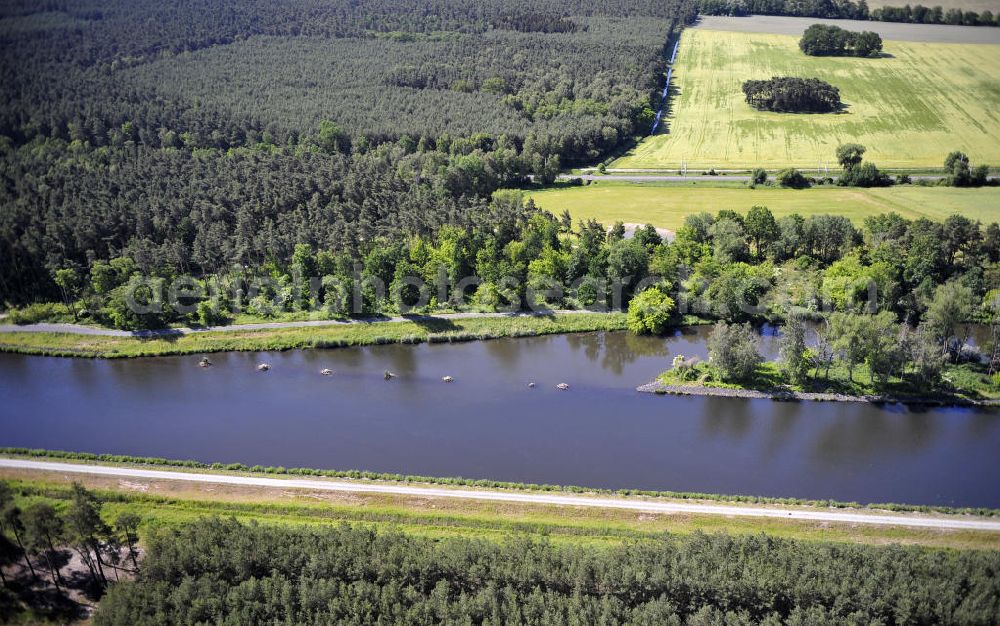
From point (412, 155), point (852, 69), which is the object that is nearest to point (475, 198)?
point (412, 155)

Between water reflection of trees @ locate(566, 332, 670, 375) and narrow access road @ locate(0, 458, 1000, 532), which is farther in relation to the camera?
water reflection of trees @ locate(566, 332, 670, 375)

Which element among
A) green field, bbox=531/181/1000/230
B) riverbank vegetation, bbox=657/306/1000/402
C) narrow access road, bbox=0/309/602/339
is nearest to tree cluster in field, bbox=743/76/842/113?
green field, bbox=531/181/1000/230

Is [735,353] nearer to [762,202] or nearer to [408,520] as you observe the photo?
[408,520]

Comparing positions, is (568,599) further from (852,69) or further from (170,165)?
(852,69)

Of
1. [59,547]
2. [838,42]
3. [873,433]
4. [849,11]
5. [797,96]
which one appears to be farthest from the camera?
[849,11]

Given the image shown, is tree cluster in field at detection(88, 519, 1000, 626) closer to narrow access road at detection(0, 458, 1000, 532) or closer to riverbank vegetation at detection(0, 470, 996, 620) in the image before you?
riverbank vegetation at detection(0, 470, 996, 620)

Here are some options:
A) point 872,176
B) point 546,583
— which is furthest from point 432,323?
point 872,176

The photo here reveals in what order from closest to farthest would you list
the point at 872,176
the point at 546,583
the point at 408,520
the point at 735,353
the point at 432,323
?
the point at 546,583 → the point at 408,520 → the point at 735,353 → the point at 432,323 → the point at 872,176
